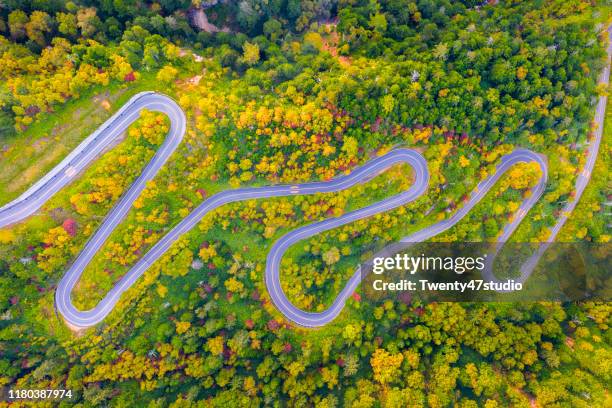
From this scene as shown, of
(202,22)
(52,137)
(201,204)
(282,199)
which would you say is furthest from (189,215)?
(202,22)

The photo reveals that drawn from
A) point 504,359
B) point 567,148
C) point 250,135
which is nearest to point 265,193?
point 250,135

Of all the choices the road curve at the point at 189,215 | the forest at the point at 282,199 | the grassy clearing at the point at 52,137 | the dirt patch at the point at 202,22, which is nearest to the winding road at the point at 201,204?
the road curve at the point at 189,215

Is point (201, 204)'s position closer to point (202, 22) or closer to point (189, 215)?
point (189, 215)

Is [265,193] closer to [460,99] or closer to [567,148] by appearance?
[460,99]

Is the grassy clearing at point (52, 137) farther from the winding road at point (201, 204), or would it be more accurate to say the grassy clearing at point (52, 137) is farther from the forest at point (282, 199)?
the winding road at point (201, 204)

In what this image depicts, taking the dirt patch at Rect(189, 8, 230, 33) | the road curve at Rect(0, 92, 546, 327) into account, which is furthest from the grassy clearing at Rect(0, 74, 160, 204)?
the dirt patch at Rect(189, 8, 230, 33)

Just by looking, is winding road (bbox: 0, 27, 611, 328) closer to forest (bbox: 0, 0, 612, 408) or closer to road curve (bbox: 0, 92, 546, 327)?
road curve (bbox: 0, 92, 546, 327)
